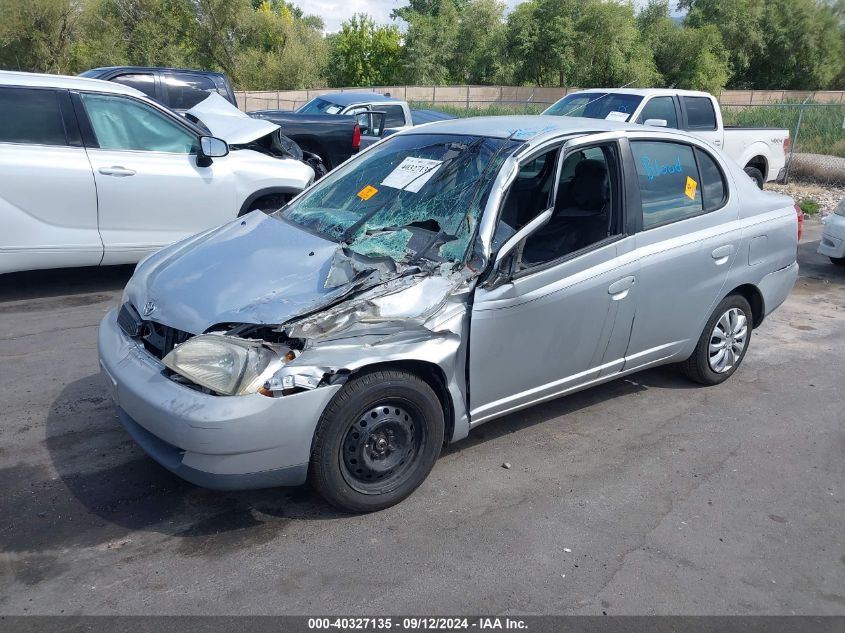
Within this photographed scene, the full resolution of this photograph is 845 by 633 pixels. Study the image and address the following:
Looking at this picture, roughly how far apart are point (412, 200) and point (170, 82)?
9054mm

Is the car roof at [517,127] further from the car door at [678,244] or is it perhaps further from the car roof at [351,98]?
the car roof at [351,98]

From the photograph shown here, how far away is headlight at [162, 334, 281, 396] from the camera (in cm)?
318

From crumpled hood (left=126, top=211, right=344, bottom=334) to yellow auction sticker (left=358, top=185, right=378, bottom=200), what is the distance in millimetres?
442

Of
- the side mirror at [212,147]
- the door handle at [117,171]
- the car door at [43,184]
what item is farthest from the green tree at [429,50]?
the car door at [43,184]

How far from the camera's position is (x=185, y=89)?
11.9 m

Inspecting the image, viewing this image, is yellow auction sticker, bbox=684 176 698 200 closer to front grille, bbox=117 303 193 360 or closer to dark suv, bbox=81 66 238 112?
front grille, bbox=117 303 193 360

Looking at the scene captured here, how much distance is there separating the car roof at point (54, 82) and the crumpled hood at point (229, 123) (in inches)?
42.6

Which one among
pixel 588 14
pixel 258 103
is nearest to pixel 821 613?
pixel 258 103

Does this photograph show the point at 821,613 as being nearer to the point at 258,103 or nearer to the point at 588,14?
the point at 258,103

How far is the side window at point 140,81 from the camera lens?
11.2 meters

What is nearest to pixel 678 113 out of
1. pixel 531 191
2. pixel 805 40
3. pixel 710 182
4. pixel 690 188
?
pixel 710 182

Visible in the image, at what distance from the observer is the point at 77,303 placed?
664 cm

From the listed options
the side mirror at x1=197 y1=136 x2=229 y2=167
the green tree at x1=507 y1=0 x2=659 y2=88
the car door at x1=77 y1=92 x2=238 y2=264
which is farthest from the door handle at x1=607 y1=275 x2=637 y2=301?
the green tree at x1=507 y1=0 x2=659 y2=88

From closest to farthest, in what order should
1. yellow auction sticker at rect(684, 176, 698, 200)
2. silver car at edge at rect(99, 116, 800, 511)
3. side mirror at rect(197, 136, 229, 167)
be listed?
silver car at edge at rect(99, 116, 800, 511) → yellow auction sticker at rect(684, 176, 698, 200) → side mirror at rect(197, 136, 229, 167)
